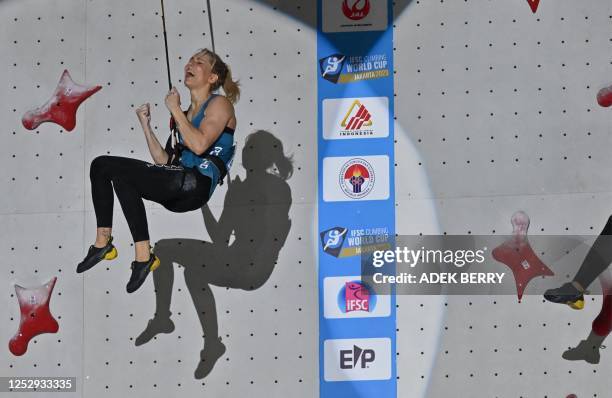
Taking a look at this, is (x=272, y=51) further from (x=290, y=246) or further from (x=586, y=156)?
(x=586, y=156)

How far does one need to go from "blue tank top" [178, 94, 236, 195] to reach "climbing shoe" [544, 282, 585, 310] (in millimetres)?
1679

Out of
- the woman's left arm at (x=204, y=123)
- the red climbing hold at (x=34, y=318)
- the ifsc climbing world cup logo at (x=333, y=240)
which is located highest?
the woman's left arm at (x=204, y=123)

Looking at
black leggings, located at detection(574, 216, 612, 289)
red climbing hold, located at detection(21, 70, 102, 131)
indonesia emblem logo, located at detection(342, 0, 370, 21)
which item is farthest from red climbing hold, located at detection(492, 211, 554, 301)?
red climbing hold, located at detection(21, 70, 102, 131)

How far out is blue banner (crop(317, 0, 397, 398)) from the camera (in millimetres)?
3973

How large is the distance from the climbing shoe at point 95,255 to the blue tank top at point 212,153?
1.81 ft

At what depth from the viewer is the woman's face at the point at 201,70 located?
4109 mm

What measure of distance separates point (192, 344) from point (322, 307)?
2.15 ft

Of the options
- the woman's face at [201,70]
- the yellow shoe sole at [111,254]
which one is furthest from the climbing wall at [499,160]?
the yellow shoe sole at [111,254]

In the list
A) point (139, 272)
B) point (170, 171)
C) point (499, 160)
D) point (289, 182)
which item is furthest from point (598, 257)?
point (139, 272)

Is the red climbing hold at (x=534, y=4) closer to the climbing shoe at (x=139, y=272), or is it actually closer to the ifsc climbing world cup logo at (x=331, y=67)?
the ifsc climbing world cup logo at (x=331, y=67)

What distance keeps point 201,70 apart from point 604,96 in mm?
1968

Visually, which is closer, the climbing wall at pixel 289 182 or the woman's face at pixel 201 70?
the climbing wall at pixel 289 182

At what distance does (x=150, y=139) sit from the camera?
4098 mm

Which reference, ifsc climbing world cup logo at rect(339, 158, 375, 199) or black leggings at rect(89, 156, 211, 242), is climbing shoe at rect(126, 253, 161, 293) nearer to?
black leggings at rect(89, 156, 211, 242)
